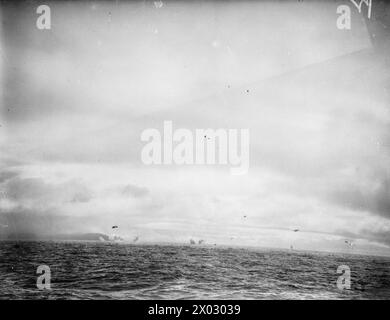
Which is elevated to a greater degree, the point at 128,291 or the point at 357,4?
the point at 357,4

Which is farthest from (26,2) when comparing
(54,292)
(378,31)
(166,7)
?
(378,31)

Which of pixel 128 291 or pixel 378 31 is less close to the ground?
pixel 378 31

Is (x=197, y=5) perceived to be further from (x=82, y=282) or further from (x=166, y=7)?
(x=82, y=282)
